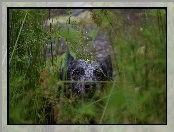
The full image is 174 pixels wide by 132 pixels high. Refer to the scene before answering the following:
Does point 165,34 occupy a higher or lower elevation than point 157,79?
higher

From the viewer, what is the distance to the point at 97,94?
4.34m

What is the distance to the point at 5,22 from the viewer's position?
4.34 metres

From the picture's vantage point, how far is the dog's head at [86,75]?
4.33 meters

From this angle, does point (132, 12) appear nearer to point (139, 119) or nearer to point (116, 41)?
point (116, 41)

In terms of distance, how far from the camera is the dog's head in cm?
433

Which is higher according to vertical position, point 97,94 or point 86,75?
point 86,75

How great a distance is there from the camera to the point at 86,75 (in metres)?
4.35

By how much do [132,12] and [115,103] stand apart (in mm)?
571

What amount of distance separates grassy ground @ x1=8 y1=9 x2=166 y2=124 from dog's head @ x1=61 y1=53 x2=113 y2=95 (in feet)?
0.15

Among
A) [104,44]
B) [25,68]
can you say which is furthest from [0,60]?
[104,44]

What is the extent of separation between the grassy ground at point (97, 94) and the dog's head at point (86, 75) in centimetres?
5

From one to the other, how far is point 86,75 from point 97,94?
0.14 metres

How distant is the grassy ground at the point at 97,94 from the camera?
14.2 feet

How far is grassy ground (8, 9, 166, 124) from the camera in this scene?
434 cm
